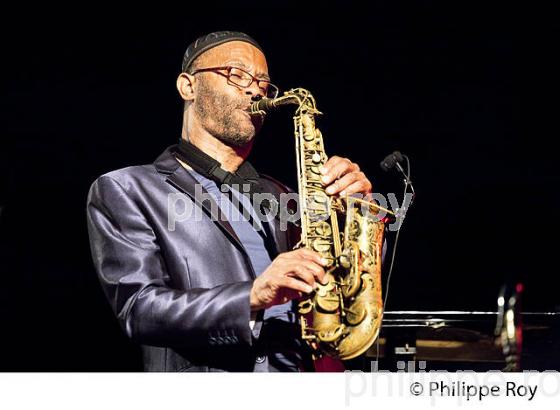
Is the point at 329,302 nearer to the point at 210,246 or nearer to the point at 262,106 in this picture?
the point at 210,246

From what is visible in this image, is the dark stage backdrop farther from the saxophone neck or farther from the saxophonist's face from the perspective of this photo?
the saxophone neck

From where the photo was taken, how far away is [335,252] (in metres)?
2.57

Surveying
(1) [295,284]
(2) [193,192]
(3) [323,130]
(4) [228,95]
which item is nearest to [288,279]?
(1) [295,284]

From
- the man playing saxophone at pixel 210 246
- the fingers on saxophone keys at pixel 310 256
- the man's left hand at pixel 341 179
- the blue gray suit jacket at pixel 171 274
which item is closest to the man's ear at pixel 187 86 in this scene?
the man playing saxophone at pixel 210 246

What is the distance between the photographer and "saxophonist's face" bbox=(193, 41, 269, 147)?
A: 2807 millimetres

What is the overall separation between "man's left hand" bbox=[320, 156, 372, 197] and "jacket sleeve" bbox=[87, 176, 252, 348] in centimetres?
44

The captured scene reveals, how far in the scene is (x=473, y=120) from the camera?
12.5 ft

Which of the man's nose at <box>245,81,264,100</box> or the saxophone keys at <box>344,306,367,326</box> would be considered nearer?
the saxophone keys at <box>344,306,367,326</box>

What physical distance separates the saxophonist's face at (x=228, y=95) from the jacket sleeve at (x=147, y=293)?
44 centimetres

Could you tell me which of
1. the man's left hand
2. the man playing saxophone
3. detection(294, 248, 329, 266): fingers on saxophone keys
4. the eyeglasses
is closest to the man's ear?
the man playing saxophone

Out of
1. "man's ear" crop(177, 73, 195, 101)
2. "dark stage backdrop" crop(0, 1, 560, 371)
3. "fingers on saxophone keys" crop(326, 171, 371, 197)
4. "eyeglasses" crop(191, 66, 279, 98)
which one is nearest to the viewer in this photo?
"fingers on saxophone keys" crop(326, 171, 371, 197)

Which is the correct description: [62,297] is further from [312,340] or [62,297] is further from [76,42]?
[312,340]

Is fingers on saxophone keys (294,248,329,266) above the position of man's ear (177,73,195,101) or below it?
below
